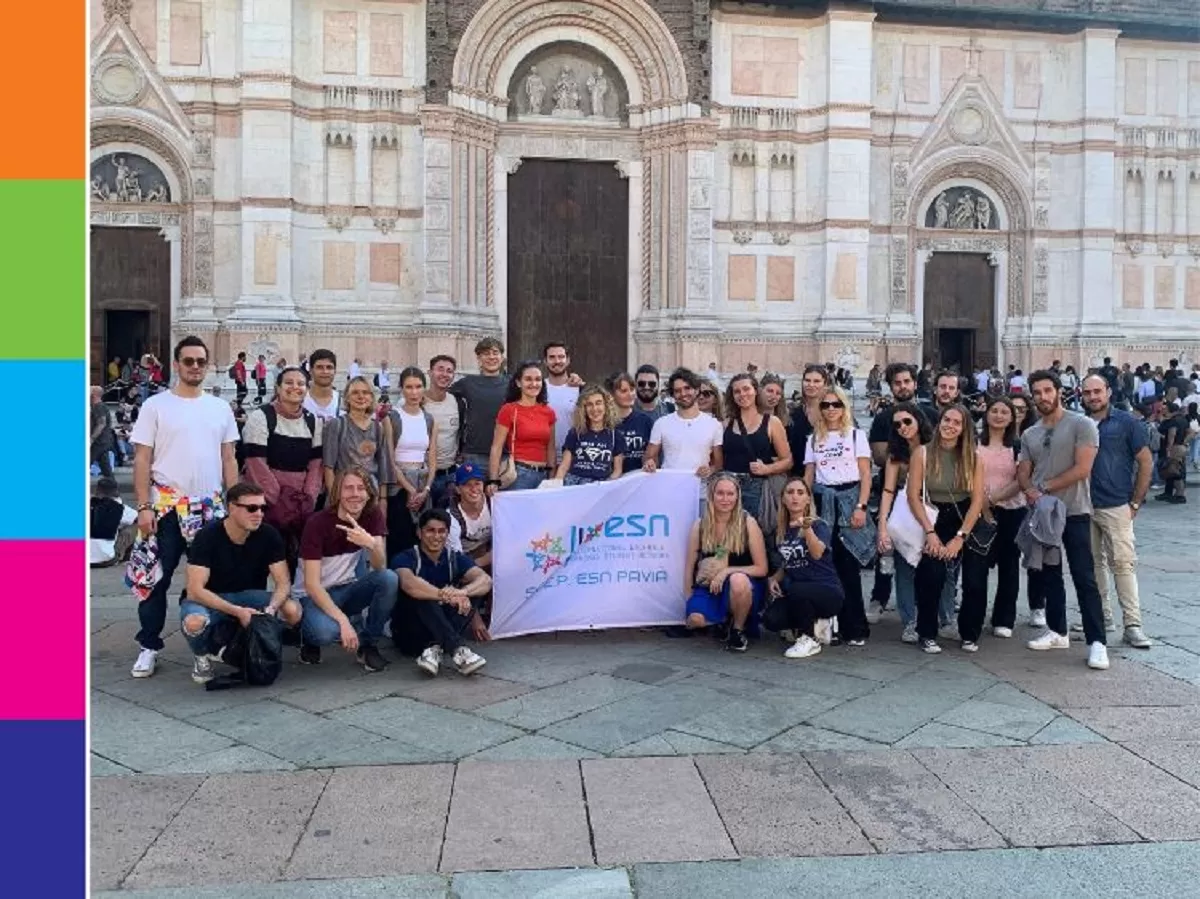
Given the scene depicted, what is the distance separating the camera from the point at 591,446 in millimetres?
7703

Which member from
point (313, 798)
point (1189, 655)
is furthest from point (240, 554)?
point (1189, 655)

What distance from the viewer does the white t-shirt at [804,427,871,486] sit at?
24.6 ft

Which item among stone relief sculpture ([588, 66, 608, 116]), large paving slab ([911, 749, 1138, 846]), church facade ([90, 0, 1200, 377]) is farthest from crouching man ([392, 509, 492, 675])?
stone relief sculpture ([588, 66, 608, 116])

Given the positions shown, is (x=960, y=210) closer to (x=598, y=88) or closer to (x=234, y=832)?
(x=598, y=88)

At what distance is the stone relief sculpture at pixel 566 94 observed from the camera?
2422cm

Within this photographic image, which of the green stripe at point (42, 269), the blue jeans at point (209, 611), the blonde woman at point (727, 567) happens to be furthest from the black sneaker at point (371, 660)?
the green stripe at point (42, 269)

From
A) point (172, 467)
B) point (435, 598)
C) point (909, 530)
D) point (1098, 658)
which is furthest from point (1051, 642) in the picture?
point (172, 467)

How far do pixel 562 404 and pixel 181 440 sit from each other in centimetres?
290

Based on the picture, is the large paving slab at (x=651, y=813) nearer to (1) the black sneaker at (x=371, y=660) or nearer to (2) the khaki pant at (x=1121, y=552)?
(1) the black sneaker at (x=371, y=660)

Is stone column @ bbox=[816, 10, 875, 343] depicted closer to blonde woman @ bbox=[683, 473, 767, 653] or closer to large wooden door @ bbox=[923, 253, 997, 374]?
large wooden door @ bbox=[923, 253, 997, 374]

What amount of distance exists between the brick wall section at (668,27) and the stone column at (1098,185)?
31.2ft

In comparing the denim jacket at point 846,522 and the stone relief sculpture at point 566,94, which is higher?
the stone relief sculpture at point 566,94

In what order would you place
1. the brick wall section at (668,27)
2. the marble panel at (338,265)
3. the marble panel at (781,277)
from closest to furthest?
the brick wall section at (668,27) → the marble panel at (338,265) → the marble panel at (781,277)

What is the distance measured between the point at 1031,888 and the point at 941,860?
32 cm
